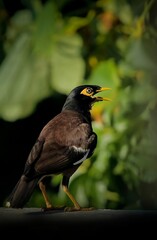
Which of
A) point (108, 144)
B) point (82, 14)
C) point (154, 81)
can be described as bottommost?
point (108, 144)

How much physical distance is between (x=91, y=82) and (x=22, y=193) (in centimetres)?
76

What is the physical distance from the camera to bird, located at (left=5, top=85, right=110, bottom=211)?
44.4 inches

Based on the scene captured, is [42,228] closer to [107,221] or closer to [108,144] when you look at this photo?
[107,221]

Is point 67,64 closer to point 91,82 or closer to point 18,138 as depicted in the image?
point 91,82

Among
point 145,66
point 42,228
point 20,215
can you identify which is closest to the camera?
point 42,228

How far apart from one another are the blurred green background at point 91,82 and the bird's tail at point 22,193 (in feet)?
2.25

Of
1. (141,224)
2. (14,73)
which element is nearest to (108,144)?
(14,73)

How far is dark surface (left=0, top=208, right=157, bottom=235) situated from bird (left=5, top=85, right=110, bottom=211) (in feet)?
0.23

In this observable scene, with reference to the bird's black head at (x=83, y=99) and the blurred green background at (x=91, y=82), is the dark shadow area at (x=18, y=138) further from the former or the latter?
the bird's black head at (x=83, y=99)

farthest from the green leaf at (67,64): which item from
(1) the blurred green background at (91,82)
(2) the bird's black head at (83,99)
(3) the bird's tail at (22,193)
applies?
(3) the bird's tail at (22,193)

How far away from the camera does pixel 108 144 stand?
6.08 ft

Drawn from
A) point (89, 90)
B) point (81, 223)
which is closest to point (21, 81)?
point (89, 90)

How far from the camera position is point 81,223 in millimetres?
977

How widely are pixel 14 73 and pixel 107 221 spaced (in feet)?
3.32
